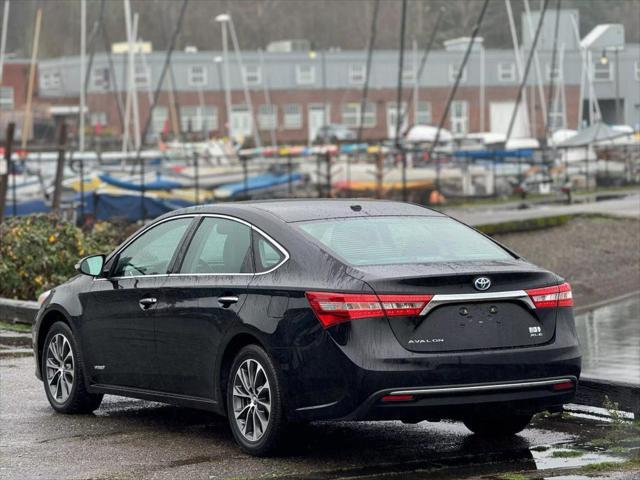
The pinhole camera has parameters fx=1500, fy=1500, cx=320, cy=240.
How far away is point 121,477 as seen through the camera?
8.02m

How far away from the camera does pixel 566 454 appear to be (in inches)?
338

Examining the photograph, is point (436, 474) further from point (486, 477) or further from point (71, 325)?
point (71, 325)

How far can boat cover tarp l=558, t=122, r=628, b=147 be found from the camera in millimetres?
56397

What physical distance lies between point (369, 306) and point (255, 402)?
1.01 m

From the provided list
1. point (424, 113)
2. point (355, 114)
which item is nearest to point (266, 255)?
point (424, 113)

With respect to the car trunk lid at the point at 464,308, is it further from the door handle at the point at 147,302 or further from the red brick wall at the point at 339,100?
the red brick wall at the point at 339,100

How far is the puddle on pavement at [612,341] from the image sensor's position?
49.7ft

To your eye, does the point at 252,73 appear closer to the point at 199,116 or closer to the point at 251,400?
the point at 199,116

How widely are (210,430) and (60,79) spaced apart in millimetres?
78501

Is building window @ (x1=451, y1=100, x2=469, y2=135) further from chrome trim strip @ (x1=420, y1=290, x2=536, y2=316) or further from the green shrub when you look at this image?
chrome trim strip @ (x1=420, y1=290, x2=536, y2=316)

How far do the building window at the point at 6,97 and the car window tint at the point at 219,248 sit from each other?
81398 millimetres

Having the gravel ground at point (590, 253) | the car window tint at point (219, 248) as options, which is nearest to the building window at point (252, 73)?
the gravel ground at point (590, 253)

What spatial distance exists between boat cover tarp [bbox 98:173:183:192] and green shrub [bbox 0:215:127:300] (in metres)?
20.7

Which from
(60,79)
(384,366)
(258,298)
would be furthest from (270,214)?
(60,79)
